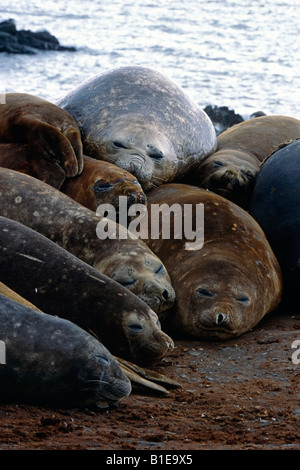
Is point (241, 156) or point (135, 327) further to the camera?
point (241, 156)

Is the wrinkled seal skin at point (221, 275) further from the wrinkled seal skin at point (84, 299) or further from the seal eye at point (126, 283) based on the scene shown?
the wrinkled seal skin at point (84, 299)

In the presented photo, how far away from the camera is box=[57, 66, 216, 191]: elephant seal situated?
279 inches

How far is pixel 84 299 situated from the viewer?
187 inches

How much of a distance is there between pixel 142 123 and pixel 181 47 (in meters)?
17.8

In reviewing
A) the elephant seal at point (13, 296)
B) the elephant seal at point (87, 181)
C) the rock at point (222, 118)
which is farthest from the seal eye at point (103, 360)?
the rock at point (222, 118)

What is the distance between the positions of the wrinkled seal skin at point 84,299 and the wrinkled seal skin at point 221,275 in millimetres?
717

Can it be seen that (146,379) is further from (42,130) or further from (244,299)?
(42,130)

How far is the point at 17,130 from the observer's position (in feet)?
22.2

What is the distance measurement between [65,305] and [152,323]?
1.47 feet

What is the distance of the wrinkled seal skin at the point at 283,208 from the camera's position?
20.7ft

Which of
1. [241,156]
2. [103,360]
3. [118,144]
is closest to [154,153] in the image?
[118,144]

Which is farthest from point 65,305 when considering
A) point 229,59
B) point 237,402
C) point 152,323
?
point 229,59
